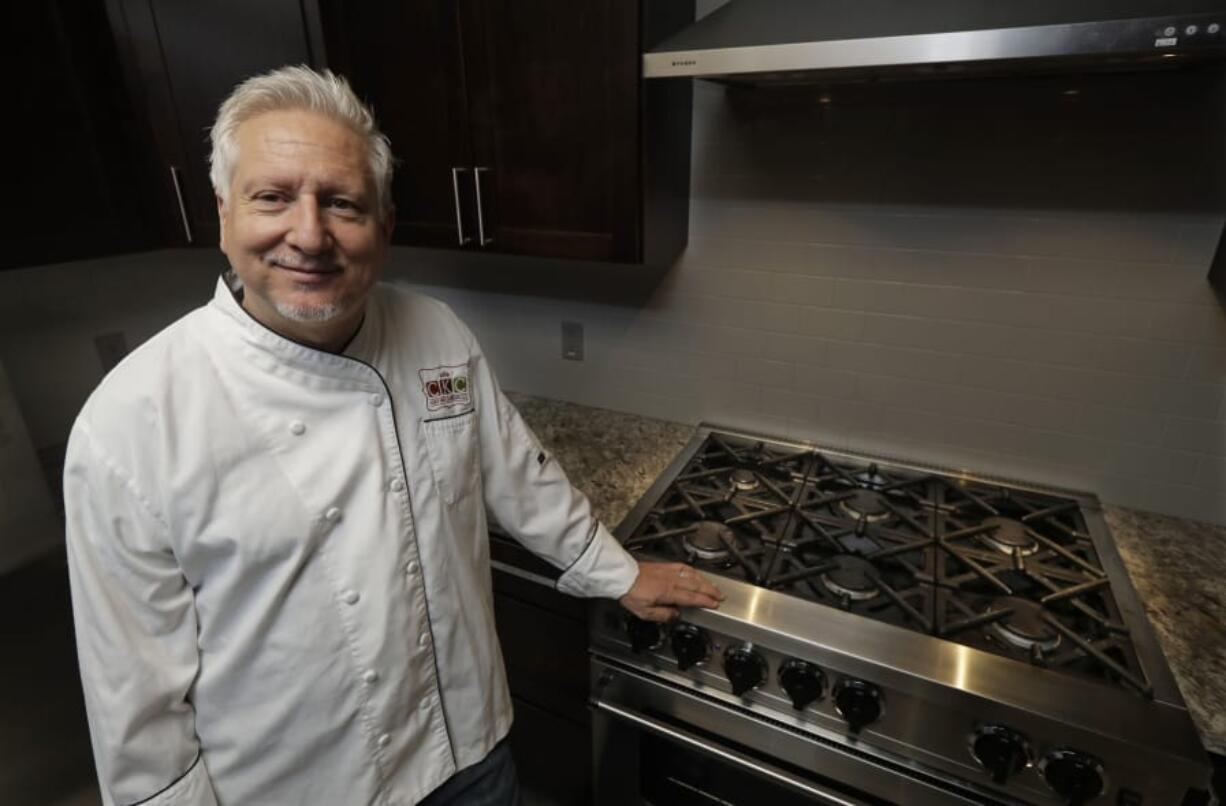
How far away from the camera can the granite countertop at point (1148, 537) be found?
91cm

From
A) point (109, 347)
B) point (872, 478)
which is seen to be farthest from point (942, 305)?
point (109, 347)

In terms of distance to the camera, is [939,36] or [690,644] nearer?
[939,36]

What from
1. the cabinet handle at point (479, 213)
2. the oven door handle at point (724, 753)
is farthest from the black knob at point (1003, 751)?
the cabinet handle at point (479, 213)

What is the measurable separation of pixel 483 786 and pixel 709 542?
54cm

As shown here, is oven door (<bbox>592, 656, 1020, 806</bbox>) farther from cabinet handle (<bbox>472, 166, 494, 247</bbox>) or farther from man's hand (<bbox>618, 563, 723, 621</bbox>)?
cabinet handle (<bbox>472, 166, 494, 247</bbox>)

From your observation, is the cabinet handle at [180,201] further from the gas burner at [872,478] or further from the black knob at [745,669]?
the gas burner at [872,478]

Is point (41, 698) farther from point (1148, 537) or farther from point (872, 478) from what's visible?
point (1148, 537)

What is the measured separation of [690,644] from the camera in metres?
1.06

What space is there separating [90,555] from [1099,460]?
5.39 ft

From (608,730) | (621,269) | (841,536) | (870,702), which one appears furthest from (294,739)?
(621,269)

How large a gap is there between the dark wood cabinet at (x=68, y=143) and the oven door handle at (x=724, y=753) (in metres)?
1.47

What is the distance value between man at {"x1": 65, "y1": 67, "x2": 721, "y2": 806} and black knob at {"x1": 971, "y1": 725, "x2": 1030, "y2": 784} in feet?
2.34

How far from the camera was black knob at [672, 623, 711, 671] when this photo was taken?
1059mm

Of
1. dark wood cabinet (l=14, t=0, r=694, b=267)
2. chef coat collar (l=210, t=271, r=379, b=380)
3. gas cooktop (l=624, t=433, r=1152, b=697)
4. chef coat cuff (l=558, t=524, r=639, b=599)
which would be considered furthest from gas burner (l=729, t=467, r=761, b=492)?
chef coat collar (l=210, t=271, r=379, b=380)
